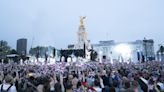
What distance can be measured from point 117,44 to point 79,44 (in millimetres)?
61522

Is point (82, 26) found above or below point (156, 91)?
above

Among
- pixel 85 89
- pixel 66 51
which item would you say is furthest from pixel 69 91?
pixel 66 51

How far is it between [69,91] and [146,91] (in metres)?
4.36

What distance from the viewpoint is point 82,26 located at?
12356cm

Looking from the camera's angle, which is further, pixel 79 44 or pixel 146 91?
pixel 79 44

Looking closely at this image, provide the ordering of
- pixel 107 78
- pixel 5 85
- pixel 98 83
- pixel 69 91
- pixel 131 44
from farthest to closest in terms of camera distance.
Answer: pixel 131 44 < pixel 107 78 < pixel 98 83 < pixel 5 85 < pixel 69 91

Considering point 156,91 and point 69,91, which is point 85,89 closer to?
point 69,91

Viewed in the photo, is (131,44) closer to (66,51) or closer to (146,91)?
(66,51)

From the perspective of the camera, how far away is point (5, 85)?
1042 centimetres

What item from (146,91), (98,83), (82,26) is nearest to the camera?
(146,91)

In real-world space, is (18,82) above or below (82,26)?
below

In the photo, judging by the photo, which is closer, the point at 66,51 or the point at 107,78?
the point at 107,78

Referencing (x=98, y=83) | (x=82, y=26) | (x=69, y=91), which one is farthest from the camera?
(x=82, y=26)

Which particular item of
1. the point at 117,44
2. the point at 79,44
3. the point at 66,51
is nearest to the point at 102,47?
the point at 117,44
